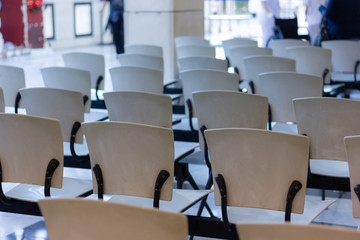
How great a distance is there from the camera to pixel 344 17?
939 centimetres

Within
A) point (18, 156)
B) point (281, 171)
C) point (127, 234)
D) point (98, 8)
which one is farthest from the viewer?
point (98, 8)

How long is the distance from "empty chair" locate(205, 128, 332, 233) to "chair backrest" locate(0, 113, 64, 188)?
967mm

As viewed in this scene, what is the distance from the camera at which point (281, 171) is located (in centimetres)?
→ 305

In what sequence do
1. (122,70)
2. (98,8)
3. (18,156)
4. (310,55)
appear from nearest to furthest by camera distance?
(18,156) < (122,70) < (310,55) < (98,8)

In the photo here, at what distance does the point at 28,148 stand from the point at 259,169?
1.41m

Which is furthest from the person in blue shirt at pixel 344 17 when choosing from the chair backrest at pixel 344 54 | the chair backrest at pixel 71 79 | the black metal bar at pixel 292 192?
the black metal bar at pixel 292 192

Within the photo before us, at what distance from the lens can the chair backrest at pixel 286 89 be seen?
16.2 ft

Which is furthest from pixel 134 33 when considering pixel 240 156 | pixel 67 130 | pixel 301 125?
pixel 240 156

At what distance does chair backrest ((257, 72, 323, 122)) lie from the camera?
495 cm

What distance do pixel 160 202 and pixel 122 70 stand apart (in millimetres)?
2352

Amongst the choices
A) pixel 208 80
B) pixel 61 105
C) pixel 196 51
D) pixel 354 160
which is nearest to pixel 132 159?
pixel 354 160

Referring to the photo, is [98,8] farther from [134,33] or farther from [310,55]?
[310,55]

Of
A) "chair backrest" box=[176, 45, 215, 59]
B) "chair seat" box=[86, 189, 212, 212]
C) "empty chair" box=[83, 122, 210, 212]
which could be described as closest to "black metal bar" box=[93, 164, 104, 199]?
"empty chair" box=[83, 122, 210, 212]

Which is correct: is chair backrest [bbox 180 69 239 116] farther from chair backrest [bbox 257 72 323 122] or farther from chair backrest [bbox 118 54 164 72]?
chair backrest [bbox 118 54 164 72]
